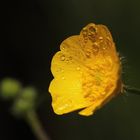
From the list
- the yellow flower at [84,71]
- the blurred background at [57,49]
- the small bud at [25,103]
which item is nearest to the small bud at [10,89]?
the small bud at [25,103]

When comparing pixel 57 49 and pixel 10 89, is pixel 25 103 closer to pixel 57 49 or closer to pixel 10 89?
pixel 10 89

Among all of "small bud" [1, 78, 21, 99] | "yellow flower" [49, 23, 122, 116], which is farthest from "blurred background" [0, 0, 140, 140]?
"yellow flower" [49, 23, 122, 116]

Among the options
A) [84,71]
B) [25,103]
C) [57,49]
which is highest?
[84,71]

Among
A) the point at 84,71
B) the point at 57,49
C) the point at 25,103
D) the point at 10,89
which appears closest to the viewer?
the point at 84,71

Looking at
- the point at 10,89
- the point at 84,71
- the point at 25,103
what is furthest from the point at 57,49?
the point at 84,71

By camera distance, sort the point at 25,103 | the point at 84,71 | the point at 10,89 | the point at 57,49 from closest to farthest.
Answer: the point at 84,71
the point at 25,103
the point at 10,89
the point at 57,49

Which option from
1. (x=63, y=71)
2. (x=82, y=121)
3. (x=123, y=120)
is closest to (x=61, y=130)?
(x=82, y=121)

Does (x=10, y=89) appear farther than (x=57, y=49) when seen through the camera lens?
No
